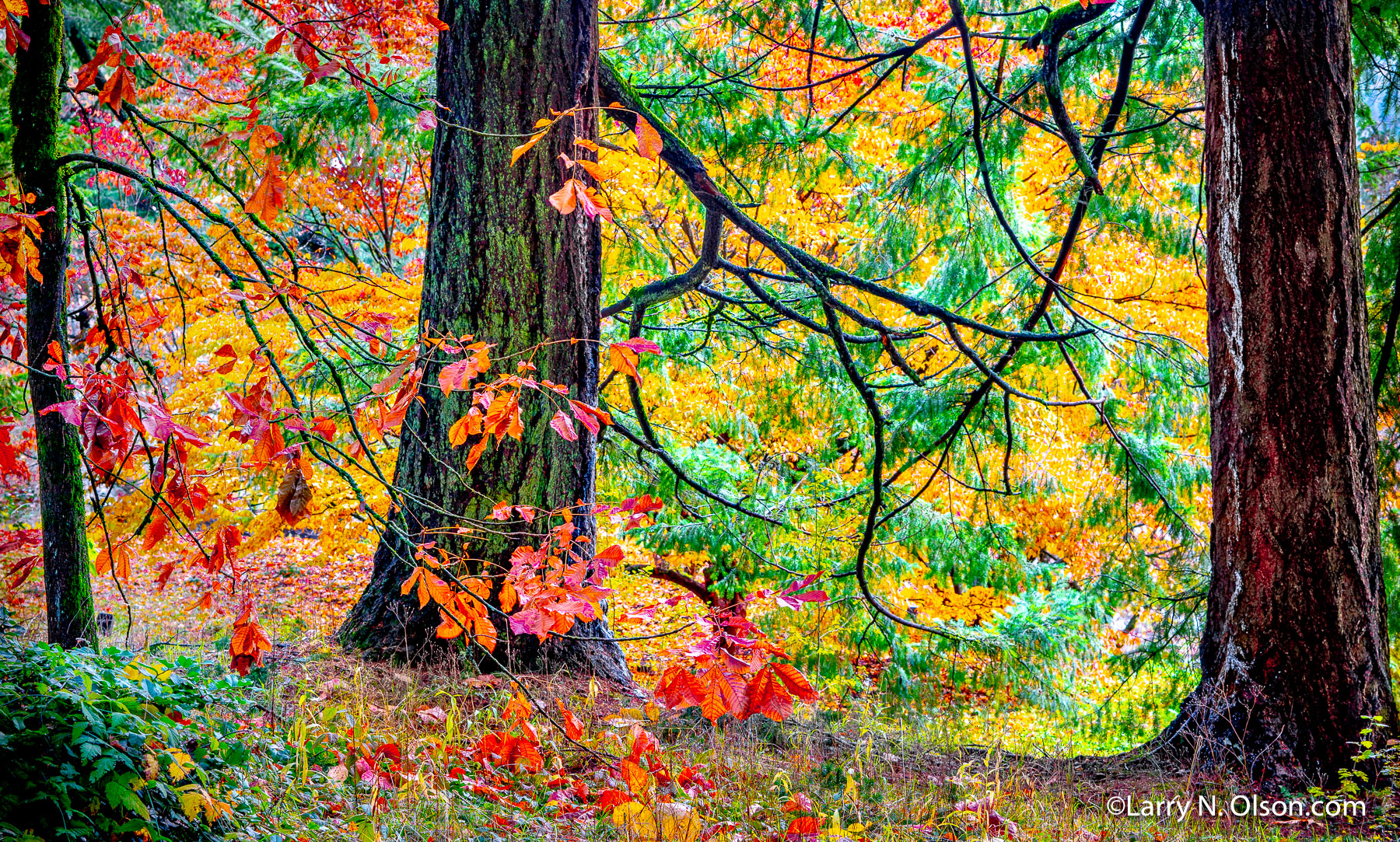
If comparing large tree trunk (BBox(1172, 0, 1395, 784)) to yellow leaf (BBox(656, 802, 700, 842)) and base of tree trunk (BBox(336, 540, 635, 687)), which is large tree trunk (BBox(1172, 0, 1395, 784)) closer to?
yellow leaf (BBox(656, 802, 700, 842))

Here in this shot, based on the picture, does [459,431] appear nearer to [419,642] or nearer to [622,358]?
[622,358]

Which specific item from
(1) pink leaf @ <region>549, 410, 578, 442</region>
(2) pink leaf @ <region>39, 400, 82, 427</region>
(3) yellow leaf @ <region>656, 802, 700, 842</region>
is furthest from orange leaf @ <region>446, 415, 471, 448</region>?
(3) yellow leaf @ <region>656, 802, 700, 842</region>

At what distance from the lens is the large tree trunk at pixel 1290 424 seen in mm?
3637

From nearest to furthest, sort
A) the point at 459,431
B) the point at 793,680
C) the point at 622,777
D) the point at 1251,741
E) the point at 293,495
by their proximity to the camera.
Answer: the point at 793,680 → the point at 293,495 → the point at 459,431 → the point at 622,777 → the point at 1251,741

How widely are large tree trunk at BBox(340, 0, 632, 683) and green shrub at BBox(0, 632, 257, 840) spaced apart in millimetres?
1598

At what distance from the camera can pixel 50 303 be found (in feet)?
7.89

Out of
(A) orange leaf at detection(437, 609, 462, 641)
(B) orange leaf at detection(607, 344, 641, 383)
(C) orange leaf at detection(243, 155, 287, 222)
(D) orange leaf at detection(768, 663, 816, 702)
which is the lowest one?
(D) orange leaf at detection(768, 663, 816, 702)

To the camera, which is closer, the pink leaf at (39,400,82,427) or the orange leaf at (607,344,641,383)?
the pink leaf at (39,400,82,427)

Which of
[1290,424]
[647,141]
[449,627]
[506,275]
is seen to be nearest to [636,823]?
[449,627]

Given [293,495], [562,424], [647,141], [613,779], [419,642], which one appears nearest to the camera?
[293,495]

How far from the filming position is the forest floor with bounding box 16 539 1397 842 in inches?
108

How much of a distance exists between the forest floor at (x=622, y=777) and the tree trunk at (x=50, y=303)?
46 cm

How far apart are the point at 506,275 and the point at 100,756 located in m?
2.66

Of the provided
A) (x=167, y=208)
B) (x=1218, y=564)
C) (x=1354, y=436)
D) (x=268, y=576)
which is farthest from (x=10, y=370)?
(x=268, y=576)
